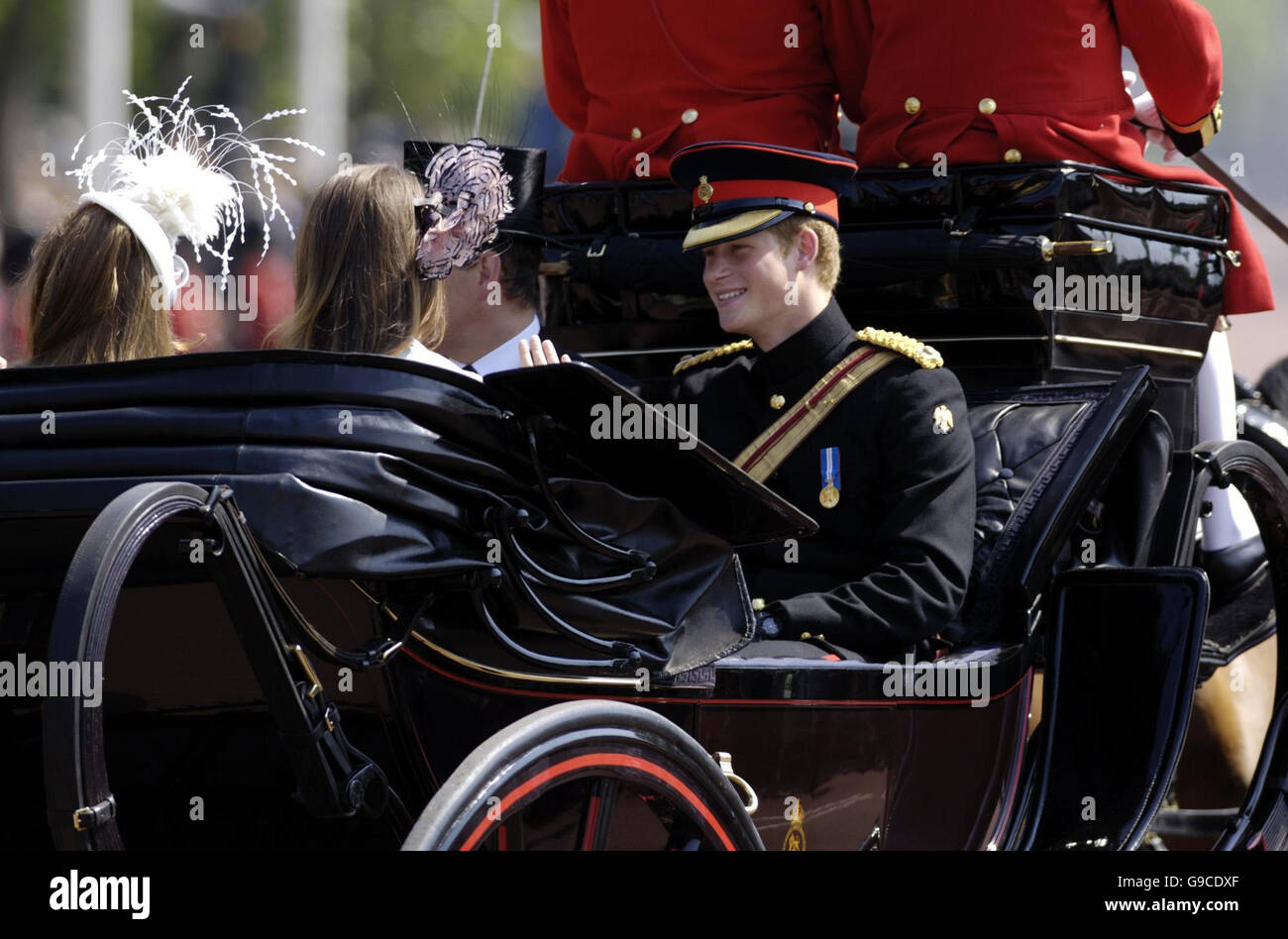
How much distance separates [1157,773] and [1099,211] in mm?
1160

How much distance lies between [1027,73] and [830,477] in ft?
3.64

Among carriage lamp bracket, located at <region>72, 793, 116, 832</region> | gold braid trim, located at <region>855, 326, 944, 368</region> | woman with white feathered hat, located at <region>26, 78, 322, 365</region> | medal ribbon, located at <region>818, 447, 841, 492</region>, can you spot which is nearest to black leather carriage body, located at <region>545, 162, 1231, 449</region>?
gold braid trim, located at <region>855, 326, 944, 368</region>

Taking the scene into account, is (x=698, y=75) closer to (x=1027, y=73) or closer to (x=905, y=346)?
(x=1027, y=73)

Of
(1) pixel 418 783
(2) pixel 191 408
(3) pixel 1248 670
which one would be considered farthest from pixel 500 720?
(3) pixel 1248 670

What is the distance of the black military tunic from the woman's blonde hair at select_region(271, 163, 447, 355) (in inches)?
32.9

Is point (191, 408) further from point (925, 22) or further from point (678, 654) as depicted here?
point (925, 22)

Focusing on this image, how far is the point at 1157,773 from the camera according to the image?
325 centimetres

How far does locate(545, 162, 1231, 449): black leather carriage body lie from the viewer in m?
3.47

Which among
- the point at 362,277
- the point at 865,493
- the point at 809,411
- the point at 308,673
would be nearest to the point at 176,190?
the point at 362,277

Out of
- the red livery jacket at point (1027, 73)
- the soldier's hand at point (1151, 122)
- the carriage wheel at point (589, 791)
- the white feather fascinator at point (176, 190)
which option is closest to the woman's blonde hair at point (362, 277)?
the white feather fascinator at point (176, 190)

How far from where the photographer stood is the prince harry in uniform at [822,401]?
3.01 metres

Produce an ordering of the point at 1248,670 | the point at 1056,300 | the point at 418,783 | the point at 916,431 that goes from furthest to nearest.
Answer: the point at 1248,670 < the point at 1056,300 < the point at 916,431 < the point at 418,783

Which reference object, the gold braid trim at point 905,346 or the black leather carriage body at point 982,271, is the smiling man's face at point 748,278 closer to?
the gold braid trim at point 905,346

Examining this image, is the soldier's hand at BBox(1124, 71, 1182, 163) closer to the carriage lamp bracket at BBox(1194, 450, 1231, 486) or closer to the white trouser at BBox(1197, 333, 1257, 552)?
the white trouser at BBox(1197, 333, 1257, 552)
